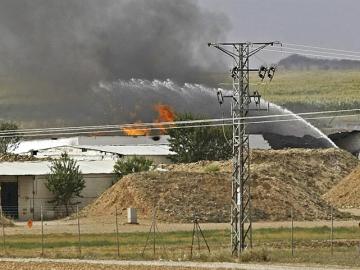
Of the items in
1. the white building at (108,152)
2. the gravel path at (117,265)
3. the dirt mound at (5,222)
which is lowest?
the gravel path at (117,265)

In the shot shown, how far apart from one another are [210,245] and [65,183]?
37448mm

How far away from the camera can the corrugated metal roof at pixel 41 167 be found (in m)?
113

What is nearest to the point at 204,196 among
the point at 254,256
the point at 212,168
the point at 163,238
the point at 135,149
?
the point at 212,168

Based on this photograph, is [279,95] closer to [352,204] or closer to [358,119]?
[358,119]

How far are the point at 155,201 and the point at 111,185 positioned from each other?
1387 cm

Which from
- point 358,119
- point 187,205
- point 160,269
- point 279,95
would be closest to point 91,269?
point 160,269

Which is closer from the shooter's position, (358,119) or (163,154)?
(163,154)

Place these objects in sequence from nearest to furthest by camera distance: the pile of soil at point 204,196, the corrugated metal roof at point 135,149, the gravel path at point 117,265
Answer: the gravel path at point 117,265 < the pile of soil at point 204,196 < the corrugated metal roof at point 135,149

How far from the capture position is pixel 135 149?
5625 inches

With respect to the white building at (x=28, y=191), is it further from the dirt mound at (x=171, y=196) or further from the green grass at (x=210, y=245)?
the green grass at (x=210, y=245)

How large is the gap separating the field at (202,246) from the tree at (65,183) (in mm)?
20011

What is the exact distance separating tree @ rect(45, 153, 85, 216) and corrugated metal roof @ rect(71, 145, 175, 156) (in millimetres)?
21809

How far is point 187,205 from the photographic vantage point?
104438 mm

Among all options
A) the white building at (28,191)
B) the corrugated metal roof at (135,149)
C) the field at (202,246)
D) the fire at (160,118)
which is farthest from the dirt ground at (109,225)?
the fire at (160,118)
